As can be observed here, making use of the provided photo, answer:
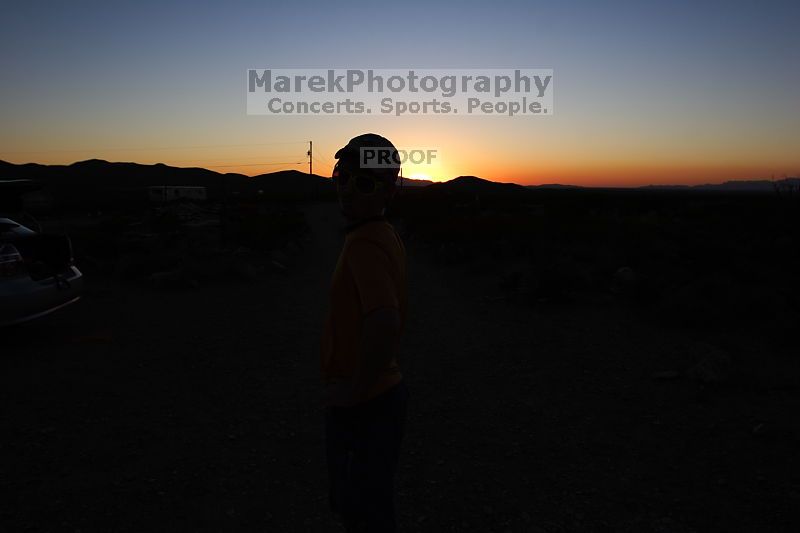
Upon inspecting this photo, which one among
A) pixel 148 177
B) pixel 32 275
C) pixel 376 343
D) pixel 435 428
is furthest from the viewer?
pixel 148 177

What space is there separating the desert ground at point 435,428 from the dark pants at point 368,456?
3.95ft

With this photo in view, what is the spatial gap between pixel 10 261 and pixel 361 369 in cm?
540

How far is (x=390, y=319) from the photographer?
1.62m

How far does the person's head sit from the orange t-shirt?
6 cm

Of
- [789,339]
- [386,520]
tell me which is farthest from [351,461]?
[789,339]

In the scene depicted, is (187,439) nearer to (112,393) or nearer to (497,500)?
(112,393)

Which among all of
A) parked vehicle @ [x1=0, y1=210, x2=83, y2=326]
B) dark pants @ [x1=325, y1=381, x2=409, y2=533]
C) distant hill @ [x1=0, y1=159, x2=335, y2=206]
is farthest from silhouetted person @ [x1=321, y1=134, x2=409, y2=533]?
distant hill @ [x1=0, y1=159, x2=335, y2=206]

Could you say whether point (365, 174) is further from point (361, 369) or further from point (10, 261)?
point (10, 261)

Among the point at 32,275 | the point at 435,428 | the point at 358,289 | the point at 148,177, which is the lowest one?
the point at 435,428

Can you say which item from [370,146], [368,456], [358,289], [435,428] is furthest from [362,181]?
[435,428]

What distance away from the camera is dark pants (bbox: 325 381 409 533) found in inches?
71.0

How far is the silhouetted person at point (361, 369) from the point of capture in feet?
5.65

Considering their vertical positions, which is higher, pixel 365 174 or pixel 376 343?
pixel 365 174

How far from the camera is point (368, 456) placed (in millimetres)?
1805
